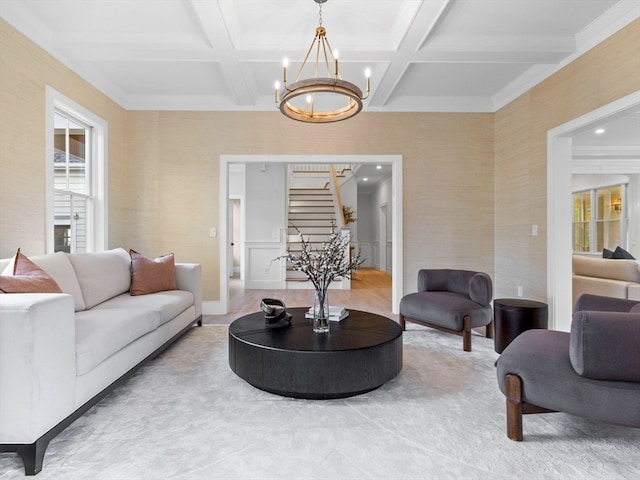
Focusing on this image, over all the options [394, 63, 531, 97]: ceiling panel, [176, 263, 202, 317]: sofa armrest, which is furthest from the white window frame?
[394, 63, 531, 97]: ceiling panel

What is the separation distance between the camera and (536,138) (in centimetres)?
399

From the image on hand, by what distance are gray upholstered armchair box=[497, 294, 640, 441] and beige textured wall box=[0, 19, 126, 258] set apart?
3.72 m

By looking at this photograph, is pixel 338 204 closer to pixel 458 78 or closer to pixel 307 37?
pixel 458 78

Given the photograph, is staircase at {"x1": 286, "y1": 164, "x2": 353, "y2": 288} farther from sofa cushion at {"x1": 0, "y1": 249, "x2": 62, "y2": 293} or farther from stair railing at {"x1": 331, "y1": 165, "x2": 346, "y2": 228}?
sofa cushion at {"x1": 0, "y1": 249, "x2": 62, "y2": 293}

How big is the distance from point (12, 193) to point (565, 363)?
13.1 feet

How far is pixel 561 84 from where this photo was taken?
3.59 metres

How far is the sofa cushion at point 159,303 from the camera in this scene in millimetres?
2869

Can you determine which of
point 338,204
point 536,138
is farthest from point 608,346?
point 338,204

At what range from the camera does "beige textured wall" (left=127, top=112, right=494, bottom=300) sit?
4727 millimetres

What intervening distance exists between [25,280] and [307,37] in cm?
298

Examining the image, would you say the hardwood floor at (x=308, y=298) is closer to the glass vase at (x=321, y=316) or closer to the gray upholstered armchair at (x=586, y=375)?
the glass vase at (x=321, y=316)

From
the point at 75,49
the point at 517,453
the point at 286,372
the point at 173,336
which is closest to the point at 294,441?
the point at 286,372

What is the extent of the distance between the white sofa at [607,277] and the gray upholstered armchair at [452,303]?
165 cm

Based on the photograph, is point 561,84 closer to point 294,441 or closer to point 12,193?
point 294,441
